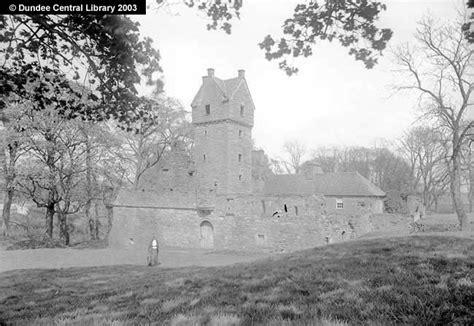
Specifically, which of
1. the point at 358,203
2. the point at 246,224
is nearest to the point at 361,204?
the point at 358,203

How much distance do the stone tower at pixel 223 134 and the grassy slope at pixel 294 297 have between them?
63.9 ft

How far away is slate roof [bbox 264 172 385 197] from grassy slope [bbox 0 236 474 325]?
30.0 meters

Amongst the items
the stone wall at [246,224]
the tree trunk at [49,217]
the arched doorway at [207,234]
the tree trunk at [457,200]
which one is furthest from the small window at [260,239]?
the tree trunk at [49,217]

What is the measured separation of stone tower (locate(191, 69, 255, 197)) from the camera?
27.8 m

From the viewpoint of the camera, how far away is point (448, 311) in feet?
13.0

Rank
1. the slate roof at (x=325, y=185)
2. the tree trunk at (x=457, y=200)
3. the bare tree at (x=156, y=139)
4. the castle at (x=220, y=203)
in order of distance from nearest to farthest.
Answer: the tree trunk at (x=457, y=200) < the castle at (x=220, y=203) < the bare tree at (x=156, y=139) < the slate roof at (x=325, y=185)

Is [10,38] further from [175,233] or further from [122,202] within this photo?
[122,202]

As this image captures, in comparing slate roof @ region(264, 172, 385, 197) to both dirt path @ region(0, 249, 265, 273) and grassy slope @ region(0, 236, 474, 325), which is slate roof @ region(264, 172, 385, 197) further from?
grassy slope @ region(0, 236, 474, 325)

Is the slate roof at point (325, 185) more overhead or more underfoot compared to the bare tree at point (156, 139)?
more underfoot

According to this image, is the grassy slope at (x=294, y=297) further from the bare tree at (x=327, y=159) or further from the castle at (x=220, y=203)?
the bare tree at (x=327, y=159)

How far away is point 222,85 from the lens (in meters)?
29.7

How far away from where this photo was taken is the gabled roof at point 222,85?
28.8 m

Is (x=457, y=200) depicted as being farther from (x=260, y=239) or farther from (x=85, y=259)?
(x=85, y=259)

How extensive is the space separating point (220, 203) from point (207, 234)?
270cm
